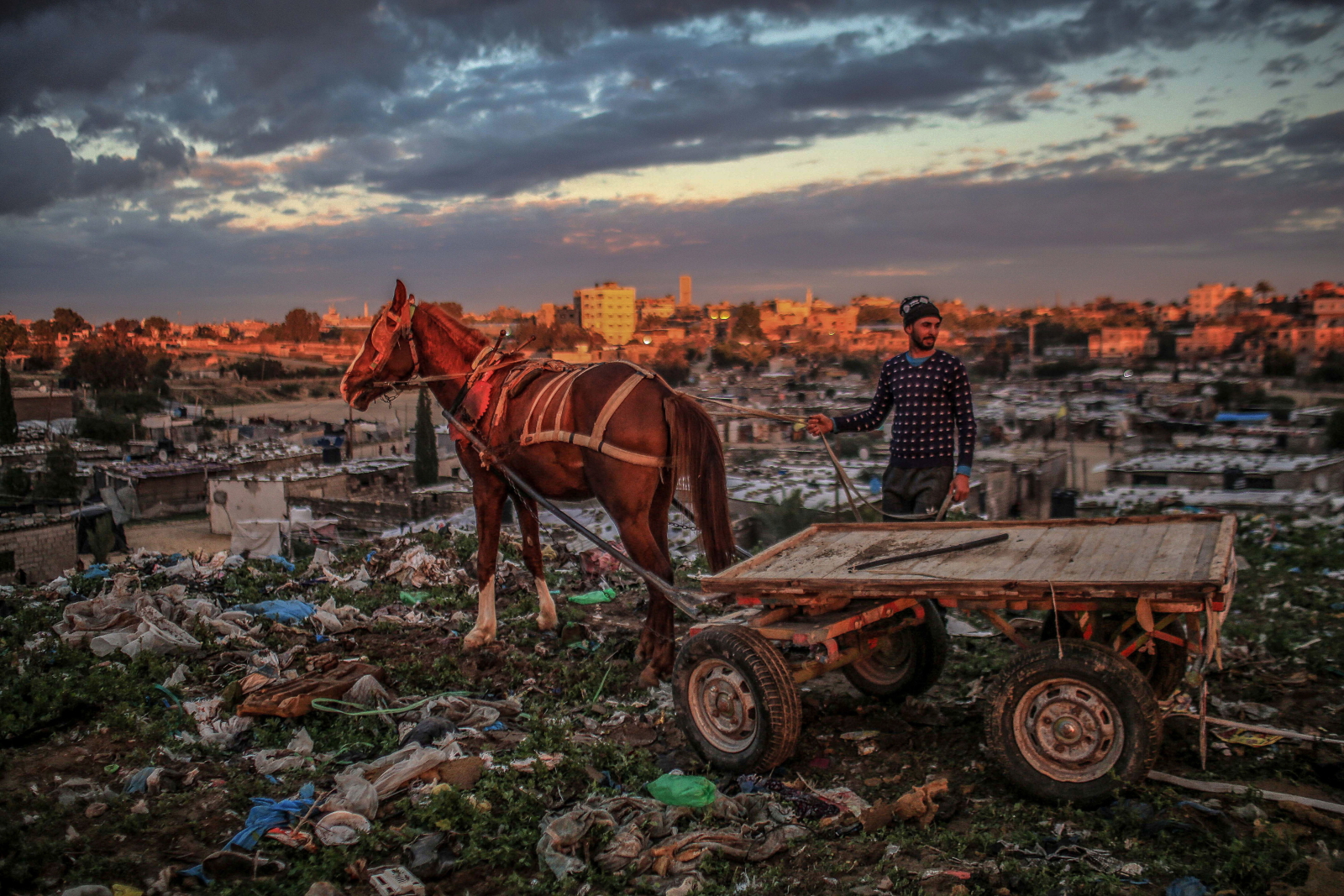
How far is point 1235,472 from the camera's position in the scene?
23.1 meters

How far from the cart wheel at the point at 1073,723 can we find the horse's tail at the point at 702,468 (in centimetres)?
203

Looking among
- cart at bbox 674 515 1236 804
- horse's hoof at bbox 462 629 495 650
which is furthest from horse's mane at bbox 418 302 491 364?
cart at bbox 674 515 1236 804

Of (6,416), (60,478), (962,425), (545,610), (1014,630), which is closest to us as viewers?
(1014,630)

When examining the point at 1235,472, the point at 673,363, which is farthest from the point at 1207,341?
the point at 1235,472

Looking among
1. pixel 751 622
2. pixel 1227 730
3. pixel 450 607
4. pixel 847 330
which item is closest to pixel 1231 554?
pixel 1227 730

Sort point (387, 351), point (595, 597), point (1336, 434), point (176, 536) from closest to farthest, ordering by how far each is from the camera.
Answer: point (387, 351)
point (595, 597)
point (176, 536)
point (1336, 434)

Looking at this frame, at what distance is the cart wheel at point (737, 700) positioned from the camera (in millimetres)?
3660

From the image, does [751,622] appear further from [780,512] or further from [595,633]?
[780,512]

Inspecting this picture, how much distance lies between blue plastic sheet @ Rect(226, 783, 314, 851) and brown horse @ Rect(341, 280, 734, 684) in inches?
83.4

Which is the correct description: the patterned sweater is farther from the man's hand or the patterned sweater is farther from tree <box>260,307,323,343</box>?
tree <box>260,307,323,343</box>

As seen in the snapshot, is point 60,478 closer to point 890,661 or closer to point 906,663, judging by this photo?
point 890,661

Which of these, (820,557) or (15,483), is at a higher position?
(820,557)

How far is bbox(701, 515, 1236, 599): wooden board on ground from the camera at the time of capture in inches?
126

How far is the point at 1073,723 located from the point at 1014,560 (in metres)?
0.76
